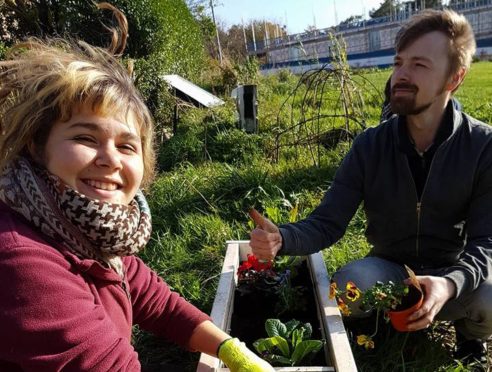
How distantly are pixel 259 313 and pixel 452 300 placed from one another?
819 mm

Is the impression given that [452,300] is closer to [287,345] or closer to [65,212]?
[287,345]

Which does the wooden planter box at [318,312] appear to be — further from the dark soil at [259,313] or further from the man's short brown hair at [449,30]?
the man's short brown hair at [449,30]

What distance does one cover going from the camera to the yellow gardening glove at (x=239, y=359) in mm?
1370

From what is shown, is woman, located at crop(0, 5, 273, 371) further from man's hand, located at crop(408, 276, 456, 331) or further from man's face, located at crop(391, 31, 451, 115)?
man's face, located at crop(391, 31, 451, 115)

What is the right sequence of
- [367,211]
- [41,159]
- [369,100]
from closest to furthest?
[41,159]
[367,211]
[369,100]

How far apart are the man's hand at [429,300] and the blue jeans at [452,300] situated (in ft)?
0.89

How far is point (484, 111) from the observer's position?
666 centimetres

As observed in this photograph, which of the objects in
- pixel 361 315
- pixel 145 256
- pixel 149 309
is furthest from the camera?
pixel 145 256

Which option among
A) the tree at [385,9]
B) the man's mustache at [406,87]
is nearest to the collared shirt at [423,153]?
the man's mustache at [406,87]

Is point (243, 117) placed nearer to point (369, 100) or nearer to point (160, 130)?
point (160, 130)

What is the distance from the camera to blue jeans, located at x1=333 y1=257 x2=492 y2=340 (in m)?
1.84

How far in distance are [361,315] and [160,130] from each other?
5002 millimetres

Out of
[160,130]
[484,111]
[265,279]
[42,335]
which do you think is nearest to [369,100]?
[484,111]

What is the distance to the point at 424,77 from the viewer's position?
207 centimetres
